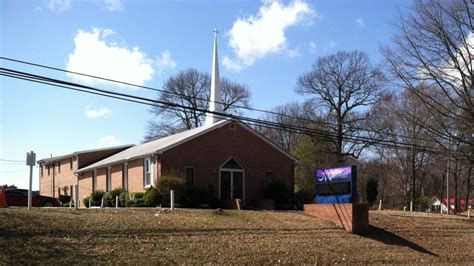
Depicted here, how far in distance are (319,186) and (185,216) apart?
7.66 metres

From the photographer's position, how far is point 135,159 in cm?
3853

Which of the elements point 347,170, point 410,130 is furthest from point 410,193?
point 347,170

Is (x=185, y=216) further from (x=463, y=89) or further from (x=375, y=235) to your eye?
(x=463, y=89)

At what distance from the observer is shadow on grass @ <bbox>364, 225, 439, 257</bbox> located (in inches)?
891

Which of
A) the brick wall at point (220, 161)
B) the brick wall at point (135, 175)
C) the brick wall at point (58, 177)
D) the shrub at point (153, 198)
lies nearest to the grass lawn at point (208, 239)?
the shrub at point (153, 198)

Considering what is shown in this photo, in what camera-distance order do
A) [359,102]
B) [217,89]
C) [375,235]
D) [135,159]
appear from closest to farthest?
[375,235], [135,159], [217,89], [359,102]

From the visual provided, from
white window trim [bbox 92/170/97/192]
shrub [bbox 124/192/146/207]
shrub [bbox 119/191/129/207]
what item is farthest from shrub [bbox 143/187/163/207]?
white window trim [bbox 92/170/97/192]

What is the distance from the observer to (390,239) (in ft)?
76.9

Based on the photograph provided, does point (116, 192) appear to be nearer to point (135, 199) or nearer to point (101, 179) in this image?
point (135, 199)

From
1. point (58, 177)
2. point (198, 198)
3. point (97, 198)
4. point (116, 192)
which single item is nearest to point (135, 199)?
point (198, 198)

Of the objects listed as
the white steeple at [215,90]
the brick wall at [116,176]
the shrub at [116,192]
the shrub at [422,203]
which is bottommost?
the shrub at [422,203]

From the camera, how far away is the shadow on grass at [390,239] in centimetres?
2262

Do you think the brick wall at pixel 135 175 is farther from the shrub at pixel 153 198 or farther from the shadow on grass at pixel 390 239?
the shadow on grass at pixel 390 239

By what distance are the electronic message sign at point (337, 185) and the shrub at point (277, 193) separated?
1057 cm
